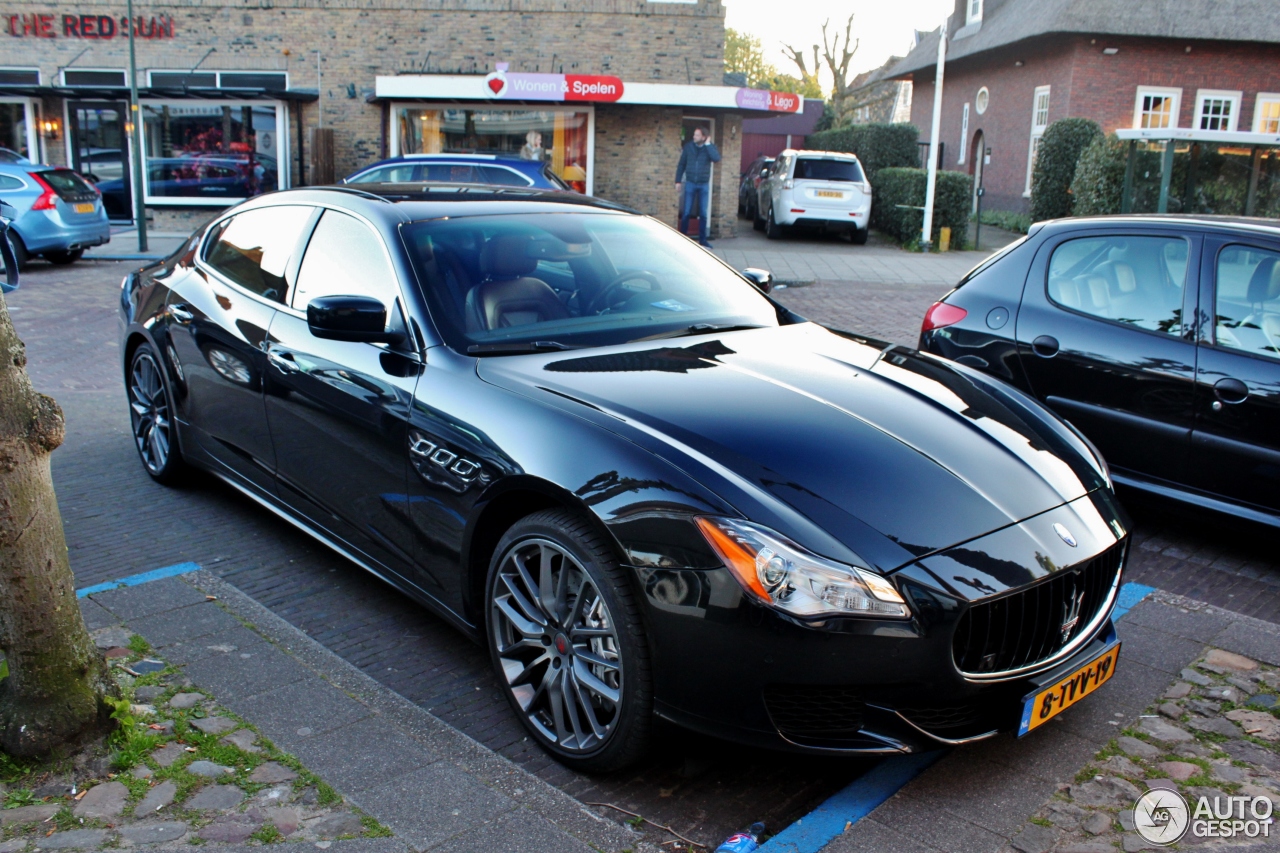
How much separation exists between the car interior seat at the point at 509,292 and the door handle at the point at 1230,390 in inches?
115

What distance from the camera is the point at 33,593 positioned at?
278cm

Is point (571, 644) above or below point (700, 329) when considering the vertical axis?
below

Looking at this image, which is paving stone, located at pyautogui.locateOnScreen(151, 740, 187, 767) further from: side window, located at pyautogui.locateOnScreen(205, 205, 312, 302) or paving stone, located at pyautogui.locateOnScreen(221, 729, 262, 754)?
side window, located at pyautogui.locateOnScreen(205, 205, 312, 302)

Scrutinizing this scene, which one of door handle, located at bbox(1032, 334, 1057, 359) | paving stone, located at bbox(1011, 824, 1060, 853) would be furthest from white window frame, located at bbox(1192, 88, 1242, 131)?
paving stone, located at bbox(1011, 824, 1060, 853)

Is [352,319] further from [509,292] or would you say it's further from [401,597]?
[401,597]

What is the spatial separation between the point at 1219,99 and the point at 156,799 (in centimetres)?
3114

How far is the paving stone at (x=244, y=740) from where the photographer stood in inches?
118

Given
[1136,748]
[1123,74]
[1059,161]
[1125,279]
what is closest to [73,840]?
[1136,748]

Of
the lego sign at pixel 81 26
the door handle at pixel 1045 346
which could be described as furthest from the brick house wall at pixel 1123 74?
the door handle at pixel 1045 346

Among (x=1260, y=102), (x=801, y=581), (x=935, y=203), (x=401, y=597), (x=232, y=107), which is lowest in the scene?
(x=401, y=597)

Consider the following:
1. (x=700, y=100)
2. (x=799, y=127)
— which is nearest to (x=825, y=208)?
(x=700, y=100)

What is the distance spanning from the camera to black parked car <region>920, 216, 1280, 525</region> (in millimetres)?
4676

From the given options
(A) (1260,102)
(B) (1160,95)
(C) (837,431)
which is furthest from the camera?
(A) (1260,102)

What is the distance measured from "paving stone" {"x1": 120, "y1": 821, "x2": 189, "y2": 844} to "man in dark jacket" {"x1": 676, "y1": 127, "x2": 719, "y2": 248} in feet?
56.4
